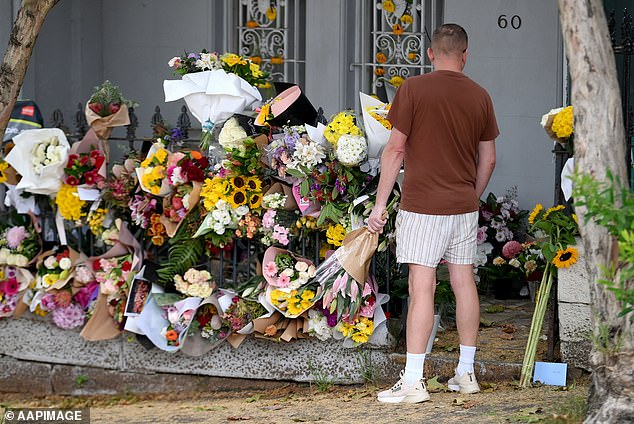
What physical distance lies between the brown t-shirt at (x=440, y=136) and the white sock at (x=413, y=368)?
749 mm

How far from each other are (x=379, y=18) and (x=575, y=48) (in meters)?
4.45

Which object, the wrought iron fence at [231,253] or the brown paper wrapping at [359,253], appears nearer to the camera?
the brown paper wrapping at [359,253]

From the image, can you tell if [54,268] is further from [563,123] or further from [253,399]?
[563,123]

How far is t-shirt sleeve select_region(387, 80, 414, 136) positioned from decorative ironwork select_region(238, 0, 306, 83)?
12.3 ft

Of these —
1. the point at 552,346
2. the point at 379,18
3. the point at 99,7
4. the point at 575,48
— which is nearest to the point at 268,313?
the point at 552,346

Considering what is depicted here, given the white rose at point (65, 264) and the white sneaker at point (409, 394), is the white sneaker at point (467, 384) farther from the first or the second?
the white rose at point (65, 264)

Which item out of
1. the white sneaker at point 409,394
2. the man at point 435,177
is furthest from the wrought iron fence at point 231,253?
the white sneaker at point 409,394

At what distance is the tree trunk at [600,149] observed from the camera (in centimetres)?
421

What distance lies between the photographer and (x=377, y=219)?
5.45 meters

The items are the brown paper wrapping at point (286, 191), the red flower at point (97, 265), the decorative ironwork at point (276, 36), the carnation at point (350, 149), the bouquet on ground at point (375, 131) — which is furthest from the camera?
the decorative ironwork at point (276, 36)

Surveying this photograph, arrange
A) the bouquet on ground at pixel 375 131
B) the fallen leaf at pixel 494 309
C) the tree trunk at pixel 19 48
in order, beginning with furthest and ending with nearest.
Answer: the fallen leaf at pixel 494 309
the bouquet on ground at pixel 375 131
the tree trunk at pixel 19 48

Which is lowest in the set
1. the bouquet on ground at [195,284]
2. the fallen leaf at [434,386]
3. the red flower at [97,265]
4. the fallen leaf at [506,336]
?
the fallen leaf at [434,386]

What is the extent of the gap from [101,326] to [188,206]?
1.03m

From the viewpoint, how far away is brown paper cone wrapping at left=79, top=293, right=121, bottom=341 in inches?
255
